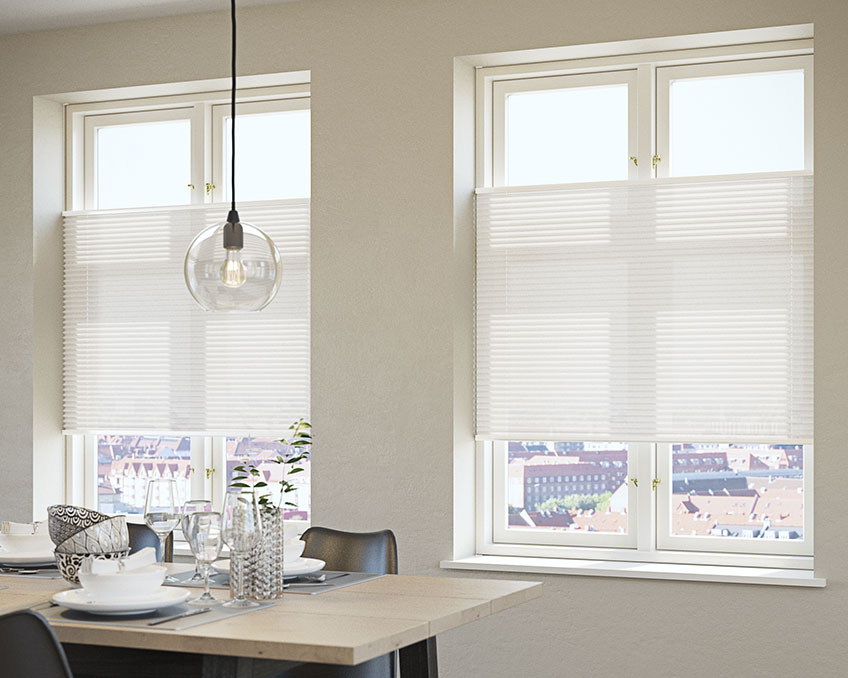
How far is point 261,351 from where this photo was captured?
15.8ft

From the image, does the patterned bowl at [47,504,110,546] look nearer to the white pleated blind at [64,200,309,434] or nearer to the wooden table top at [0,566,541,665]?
the wooden table top at [0,566,541,665]

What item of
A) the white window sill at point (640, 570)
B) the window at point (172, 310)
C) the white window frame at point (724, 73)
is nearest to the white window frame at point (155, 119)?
the window at point (172, 310)

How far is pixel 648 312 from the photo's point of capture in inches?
168

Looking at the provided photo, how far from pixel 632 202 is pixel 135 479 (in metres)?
2.54

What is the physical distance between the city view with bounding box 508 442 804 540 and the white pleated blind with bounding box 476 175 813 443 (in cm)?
16

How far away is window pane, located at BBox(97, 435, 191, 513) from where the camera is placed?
5.07 meters

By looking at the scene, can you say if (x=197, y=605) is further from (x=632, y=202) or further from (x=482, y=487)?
(x=632, y=202)

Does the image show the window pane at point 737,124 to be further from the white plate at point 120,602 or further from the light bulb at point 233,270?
the white plate at point 120,602

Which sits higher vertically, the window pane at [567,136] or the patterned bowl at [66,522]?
the window pane at [567,136]

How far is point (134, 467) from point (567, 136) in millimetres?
2422

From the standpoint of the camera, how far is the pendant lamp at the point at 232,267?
2.77 meters

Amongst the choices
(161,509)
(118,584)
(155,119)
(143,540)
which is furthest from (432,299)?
(118,584)

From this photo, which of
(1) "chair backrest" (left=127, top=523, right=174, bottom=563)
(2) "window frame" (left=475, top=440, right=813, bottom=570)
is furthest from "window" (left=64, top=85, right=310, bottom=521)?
(1) "chair backrest" (left=127, top=523, right=174, bottom=563)

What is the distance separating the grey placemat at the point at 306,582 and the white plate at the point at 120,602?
33cm
